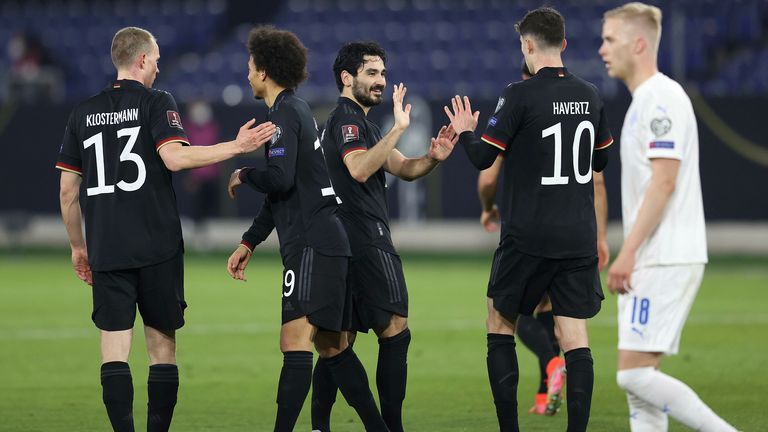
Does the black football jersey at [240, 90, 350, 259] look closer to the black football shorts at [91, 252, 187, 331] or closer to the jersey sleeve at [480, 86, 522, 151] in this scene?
the black football shorts at [91, 252, 187, 331]

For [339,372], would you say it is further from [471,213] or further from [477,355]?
[471,213]

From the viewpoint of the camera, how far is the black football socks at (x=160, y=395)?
23.5ft

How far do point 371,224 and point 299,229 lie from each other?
0.57 m

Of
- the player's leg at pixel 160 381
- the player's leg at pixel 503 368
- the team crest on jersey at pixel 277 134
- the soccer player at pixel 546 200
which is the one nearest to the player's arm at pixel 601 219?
the soccer player at pixel 546 200

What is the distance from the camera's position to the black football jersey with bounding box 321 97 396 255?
7.39 m

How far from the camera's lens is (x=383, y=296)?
741cm

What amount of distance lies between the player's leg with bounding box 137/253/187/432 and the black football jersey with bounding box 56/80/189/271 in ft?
0.31

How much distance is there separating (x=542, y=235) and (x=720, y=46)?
741 inches

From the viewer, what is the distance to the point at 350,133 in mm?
7262

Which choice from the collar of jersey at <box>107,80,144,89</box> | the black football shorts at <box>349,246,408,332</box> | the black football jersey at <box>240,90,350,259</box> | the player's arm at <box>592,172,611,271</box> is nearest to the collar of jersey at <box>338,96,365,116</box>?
the black football jersey at <box>240,90,350,259</box>

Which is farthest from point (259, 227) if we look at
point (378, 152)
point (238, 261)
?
point (378, 152)

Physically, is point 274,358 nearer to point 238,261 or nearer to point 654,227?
point 238,261

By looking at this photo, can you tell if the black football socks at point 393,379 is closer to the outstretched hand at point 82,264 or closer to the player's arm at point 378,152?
the player's arm at point 378,152

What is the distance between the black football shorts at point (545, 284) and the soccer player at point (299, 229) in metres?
0.89
